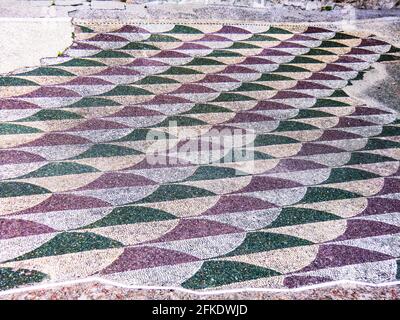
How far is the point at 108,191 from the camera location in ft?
7.91

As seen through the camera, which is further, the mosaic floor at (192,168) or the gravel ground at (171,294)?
the mosaic floor at (192,168)

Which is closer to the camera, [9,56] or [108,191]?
[108,191]

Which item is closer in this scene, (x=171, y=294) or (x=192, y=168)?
(x=171, y=294)

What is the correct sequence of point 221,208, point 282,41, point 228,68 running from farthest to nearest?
point 282,41 → point 228,68 → point 221,208

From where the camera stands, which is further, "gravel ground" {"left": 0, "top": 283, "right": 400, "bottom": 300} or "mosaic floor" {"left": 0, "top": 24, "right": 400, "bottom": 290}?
"mosaic floor" {"left": 0, "top": 24, "right": 400, "bottom": 290}

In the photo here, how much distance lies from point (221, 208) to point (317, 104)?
152cm

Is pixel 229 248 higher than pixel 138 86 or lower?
lower

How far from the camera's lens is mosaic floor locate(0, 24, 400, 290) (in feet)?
6.44

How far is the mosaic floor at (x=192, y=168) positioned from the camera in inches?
77.3

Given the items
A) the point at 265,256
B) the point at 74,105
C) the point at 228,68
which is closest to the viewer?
the point at 265,256

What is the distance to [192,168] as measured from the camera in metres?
2.69

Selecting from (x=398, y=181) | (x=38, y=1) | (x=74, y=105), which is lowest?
(x=398, y=181)

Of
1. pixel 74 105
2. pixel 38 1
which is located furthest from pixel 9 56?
pixel 38 1

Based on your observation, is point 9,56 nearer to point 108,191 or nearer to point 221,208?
point 108,191
